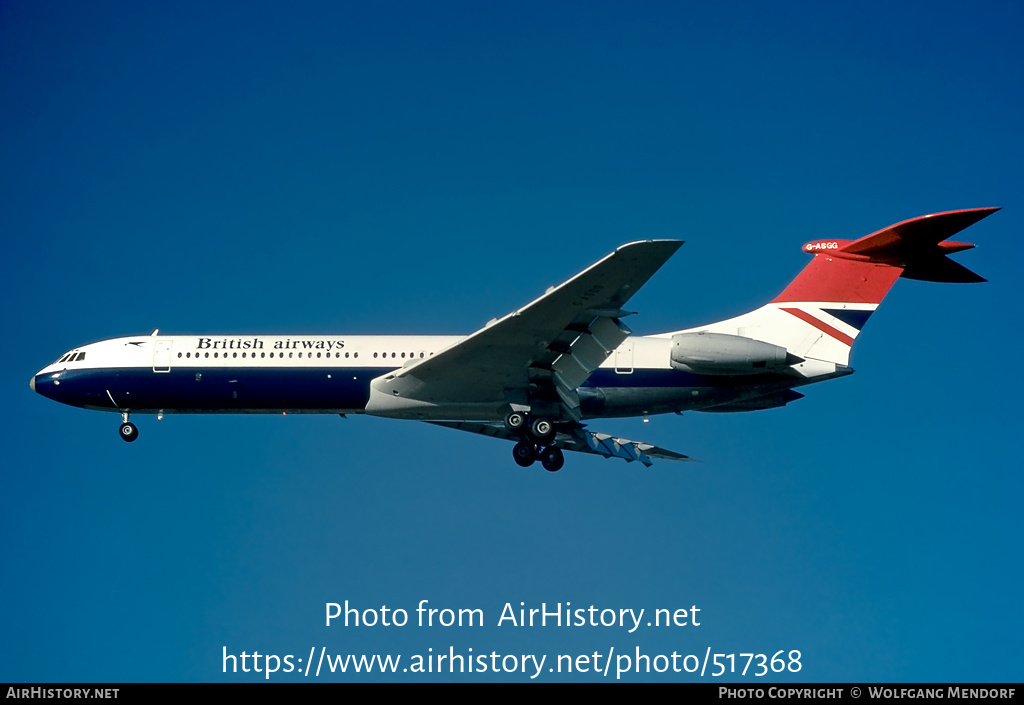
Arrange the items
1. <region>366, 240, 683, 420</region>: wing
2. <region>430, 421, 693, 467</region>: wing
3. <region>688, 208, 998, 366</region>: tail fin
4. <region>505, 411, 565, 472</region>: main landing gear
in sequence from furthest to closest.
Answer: <region>430, 421, 693, 467</region>: wing → <region>688, 208, 998, 366</region>: tail fin → <region>505, 411, 565, 472</region>: main landing gear → <region>366, 240, 683, 420</region>: wing

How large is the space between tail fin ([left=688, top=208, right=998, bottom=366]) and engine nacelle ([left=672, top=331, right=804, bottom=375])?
2029 mm

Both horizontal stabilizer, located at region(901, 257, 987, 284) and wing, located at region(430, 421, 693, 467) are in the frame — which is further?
wing, located at region(430, 421, 693, 467)

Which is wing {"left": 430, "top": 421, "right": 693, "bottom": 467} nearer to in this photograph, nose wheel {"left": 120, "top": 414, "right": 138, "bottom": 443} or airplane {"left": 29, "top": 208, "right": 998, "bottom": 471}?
airplane {"left": 29, "top": 208, "right": 998, "bottom": 471}

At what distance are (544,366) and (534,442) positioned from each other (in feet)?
9.10

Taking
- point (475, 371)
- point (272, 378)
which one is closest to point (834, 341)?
point (475, 371)

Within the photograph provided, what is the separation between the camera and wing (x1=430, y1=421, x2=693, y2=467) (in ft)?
108

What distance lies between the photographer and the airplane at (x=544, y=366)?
2889 centimetres

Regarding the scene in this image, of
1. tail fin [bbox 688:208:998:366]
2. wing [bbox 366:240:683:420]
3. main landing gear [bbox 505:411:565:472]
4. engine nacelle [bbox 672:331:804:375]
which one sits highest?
tail fin [bbox 688:208:998:366]

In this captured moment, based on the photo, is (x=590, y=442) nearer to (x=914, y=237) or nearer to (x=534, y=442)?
(x=534, y=442)

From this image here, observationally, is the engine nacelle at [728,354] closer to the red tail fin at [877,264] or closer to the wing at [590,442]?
the red tail fin at [877,264]

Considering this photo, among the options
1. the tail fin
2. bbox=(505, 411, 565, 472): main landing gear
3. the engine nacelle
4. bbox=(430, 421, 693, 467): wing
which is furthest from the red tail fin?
bbox=(505, 411, 565, 472): main landing gear

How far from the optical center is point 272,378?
31859 millimetres

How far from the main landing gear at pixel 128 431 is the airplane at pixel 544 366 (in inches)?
1.6
